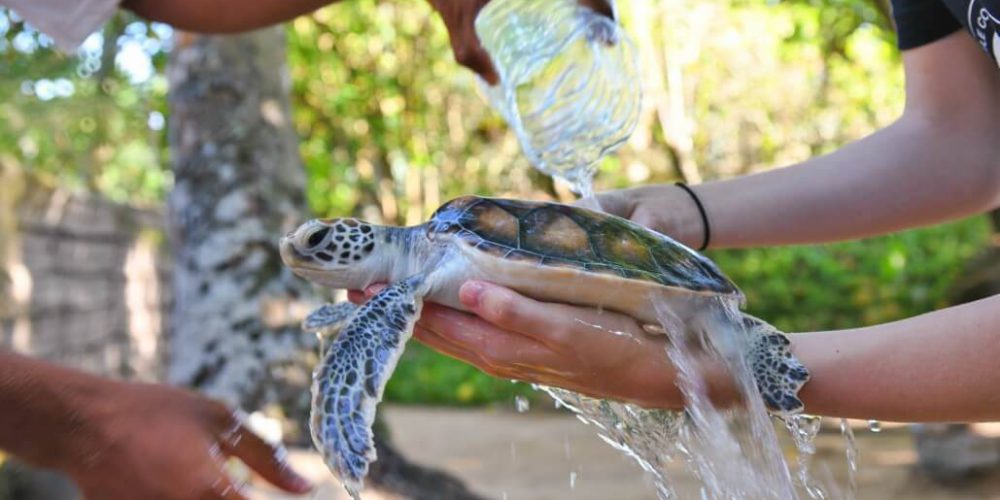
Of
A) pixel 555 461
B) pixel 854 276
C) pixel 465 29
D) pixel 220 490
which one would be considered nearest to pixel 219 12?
pixel 465 29

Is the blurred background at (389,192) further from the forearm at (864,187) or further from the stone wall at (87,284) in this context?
the forearm at (864,187)

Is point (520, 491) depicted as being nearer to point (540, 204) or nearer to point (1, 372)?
point (540, 204)

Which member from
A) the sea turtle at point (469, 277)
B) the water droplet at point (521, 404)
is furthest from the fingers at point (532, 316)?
the water droplet at point (521, 404)

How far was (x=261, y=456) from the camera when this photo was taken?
53.3 inches

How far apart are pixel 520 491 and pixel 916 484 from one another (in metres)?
2.17

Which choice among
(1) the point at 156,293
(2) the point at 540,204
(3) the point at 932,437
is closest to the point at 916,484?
(3) the point at 932,437

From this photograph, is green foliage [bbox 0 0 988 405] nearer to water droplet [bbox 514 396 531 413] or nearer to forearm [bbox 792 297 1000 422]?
water droplet [bbox 514 396 531 413]

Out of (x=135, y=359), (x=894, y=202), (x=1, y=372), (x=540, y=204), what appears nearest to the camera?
(x=1, y=372)

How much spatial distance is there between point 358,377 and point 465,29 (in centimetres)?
96

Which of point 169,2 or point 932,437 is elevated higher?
point 169,2

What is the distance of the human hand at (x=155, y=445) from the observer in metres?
1.21

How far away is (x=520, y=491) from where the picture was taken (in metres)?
5.56

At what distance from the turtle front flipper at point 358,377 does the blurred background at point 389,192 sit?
65 centimetres

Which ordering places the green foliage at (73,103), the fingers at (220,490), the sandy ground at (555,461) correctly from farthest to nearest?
the green foliage at (73,103)
the sandy ground at (555,461)
the fingers at (220,490)
